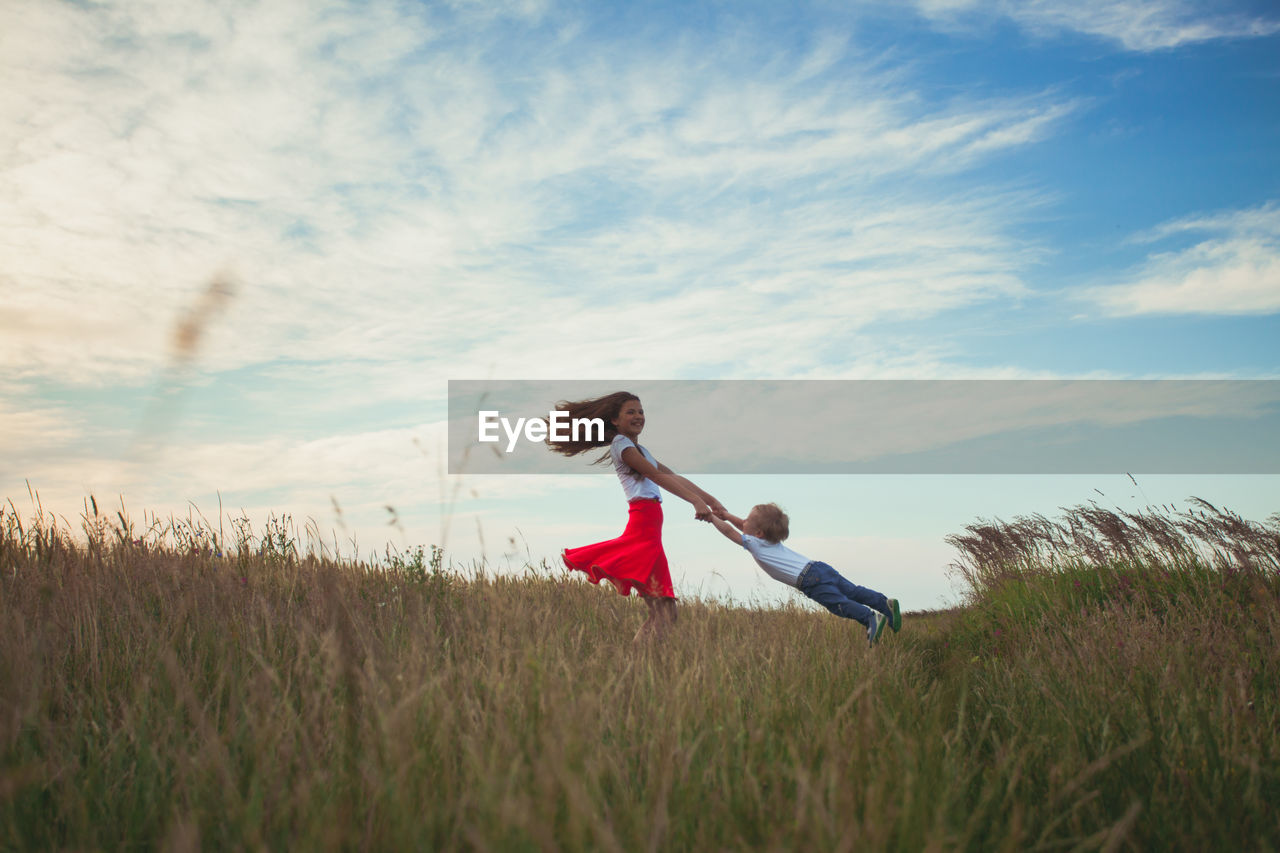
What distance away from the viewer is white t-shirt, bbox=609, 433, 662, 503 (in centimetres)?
593

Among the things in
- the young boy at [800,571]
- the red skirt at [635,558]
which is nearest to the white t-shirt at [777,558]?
the young boy at [800,571]

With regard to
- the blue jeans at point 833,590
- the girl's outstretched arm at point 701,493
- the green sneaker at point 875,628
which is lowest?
the green sneaker at point 875,628

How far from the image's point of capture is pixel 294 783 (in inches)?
93.2

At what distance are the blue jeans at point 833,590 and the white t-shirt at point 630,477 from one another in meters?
1.56

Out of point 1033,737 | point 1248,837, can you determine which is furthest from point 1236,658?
point 1248,837

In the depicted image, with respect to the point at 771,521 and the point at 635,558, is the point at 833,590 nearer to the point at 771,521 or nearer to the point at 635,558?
the point at 771,521

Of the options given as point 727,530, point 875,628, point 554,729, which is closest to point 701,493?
point 727,530

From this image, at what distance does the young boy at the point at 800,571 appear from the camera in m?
6.54

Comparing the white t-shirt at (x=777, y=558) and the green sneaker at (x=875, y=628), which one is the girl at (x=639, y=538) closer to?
the white t-shirt at (x=777, y=558)

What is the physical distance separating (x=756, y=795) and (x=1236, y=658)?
4.12 metres

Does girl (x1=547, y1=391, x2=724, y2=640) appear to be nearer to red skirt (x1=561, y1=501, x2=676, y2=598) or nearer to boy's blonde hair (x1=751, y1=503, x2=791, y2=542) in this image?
red skirt (x1=561, y1=501, x2=676, y2=598)

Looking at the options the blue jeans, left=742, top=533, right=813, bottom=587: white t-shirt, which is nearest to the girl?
left=742, top=533, right=813, bottom=587: white t-shirt

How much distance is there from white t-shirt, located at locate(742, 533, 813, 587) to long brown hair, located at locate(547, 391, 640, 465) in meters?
1.49

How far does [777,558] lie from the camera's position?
21.9 ft
